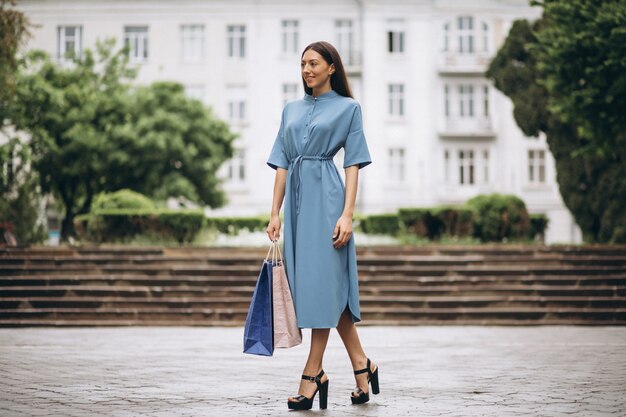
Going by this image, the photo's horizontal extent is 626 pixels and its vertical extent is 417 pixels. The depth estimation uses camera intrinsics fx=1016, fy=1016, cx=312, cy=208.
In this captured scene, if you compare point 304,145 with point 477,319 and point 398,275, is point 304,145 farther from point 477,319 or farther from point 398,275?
point 398,275

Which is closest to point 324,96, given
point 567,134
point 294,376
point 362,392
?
point 362,392

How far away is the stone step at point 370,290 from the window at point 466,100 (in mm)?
28673

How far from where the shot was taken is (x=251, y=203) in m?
44.5

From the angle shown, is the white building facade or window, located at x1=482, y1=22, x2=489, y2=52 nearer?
the white building facade

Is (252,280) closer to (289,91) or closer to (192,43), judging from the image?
(289,91)

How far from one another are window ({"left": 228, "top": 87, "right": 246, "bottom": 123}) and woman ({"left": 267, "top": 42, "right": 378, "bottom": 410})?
3855 cm

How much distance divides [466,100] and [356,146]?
39511 mm

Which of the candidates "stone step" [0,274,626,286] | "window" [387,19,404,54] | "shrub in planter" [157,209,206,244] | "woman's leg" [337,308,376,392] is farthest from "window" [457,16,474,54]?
"woman's leg" [337,308,376,392]

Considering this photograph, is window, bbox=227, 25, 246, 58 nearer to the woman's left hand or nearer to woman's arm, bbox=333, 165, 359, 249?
woman's arm, bbox=333, 165, 359, 249

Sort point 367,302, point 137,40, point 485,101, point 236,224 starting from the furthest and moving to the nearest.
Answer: point 137,40 → point 485,101 → point 236,224 → point 367,302

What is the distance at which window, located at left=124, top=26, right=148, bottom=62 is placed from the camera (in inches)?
1770

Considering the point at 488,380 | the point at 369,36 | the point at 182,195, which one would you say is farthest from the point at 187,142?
the point at 488,380

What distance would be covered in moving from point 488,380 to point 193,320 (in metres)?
8.96

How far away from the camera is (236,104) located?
44625 millimetres
